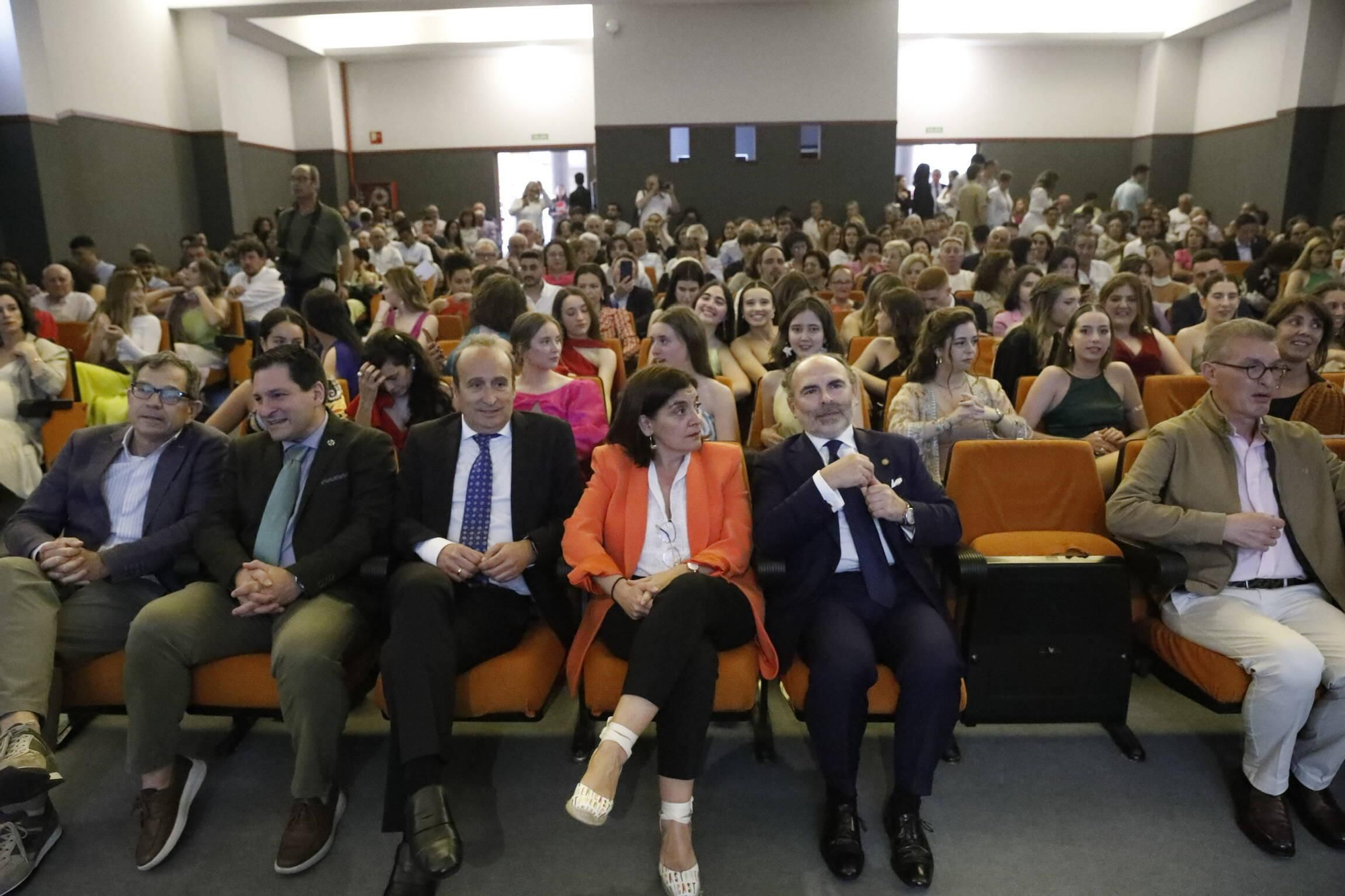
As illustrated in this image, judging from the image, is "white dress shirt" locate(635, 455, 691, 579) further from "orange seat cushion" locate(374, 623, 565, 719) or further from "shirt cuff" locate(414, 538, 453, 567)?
"shirt cuff" locate(414, 538, 453, 567)

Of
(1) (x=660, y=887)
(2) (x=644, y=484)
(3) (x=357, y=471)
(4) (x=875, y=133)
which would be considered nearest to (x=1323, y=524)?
(2) (x=644, y=484)

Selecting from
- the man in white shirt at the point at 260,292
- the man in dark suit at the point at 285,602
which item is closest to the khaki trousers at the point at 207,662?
the man in dark suit at the point at 285,602

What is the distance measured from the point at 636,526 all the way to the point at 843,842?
95 cm

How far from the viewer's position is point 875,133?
12.2 meters

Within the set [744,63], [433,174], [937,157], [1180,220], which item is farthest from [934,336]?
[433,174]

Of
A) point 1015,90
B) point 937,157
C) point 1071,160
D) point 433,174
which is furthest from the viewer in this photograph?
point 937,157

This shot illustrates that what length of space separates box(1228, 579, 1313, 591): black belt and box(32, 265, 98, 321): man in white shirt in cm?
659

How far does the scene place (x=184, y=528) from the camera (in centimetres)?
255

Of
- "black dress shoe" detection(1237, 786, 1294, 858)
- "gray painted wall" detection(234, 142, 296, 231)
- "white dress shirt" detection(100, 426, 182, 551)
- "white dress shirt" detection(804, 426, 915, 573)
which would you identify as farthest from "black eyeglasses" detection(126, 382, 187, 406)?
"gray painted wall" detection(234, 142, 296, 231)

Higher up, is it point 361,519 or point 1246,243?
point 1246,243

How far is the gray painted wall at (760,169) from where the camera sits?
1230 centimetres

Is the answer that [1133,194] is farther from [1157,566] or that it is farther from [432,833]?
[432,833]

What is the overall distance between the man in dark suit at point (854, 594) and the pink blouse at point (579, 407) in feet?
3.07

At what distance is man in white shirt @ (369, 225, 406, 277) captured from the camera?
951 centimetres
